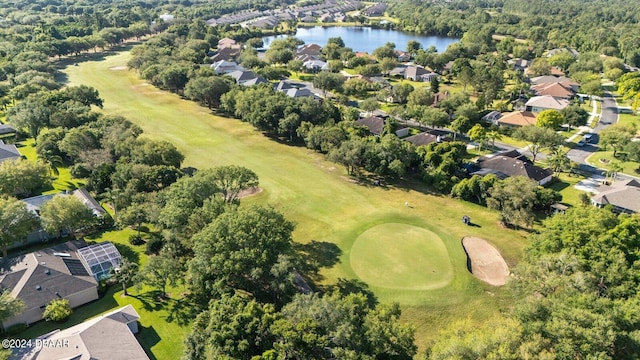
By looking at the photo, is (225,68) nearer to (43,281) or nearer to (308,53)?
(308,53)

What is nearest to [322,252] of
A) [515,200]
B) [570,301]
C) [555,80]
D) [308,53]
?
[570,301]

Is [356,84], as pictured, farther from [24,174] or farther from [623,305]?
[623,305]

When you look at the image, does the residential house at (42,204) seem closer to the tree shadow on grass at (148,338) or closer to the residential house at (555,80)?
the tree shadow on grass at (148,338)

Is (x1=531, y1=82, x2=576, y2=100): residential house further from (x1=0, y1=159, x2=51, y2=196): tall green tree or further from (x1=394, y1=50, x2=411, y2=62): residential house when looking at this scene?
(x1=0, y1=159, x2=51, y2=196): tall green tree

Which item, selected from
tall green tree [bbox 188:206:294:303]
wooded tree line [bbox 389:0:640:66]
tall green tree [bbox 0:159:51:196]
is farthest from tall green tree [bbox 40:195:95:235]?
wooded tree line [bbox 389:0:640:66]

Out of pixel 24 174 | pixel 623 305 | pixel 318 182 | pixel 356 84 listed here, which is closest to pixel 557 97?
pixel 356 84
